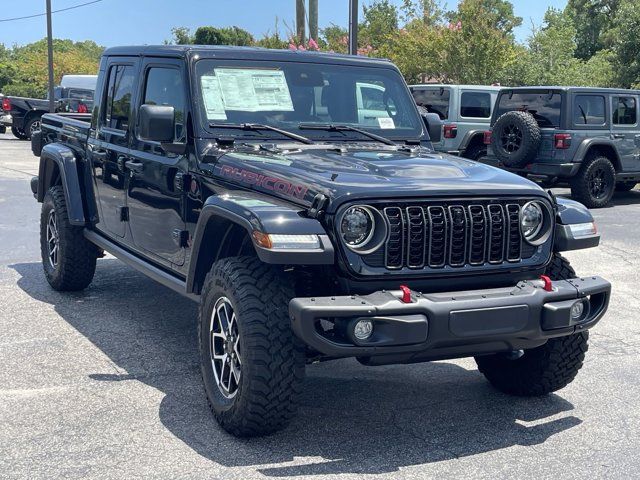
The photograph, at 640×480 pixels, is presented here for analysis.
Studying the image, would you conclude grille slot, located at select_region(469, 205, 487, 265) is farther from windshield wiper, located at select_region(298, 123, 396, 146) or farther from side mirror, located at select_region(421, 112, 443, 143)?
side mirror, located at select_region(421, 112, 443, 143)

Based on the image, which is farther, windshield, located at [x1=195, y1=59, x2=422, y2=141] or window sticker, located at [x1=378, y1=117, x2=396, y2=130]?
window sticker, located at [x1=378, y1=117, x2=396, y2=130]

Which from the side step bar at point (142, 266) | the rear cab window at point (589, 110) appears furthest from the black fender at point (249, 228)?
the rear cab window at point (589, 110)

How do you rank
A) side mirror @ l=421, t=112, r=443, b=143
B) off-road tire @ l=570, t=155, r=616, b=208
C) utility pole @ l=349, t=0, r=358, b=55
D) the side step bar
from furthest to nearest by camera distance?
utility pole @ l=349, t=0, r=358, b=55
off-road tire @ l=570, t=155, r=616, b=208
side mirror @ l=421, t=112, r=443, b=143
the side step bar

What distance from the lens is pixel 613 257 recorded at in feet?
31.1

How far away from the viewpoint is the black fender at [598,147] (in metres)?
13.3

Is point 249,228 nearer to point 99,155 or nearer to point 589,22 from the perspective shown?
point 99,155

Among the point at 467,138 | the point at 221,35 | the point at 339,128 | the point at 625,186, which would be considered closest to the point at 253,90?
the point at 339,128

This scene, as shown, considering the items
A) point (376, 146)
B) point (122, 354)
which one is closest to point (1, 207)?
point (122, 354)

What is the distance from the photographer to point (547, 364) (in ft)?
15.4

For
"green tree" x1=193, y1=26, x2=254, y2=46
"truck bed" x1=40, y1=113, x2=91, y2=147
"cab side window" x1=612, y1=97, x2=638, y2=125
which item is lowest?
"truck bed" x1=40, y1=113, x2=91, y2=147

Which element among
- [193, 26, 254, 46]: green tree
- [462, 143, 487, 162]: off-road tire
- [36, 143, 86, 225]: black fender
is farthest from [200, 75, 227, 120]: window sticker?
[193, 26, 254, 46]: green tree

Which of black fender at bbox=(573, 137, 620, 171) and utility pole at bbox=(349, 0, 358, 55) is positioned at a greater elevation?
utility pole at bbox=(349, 0, 358, 55)

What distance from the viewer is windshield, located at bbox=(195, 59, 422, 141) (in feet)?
17.2

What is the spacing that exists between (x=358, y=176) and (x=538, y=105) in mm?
9922
